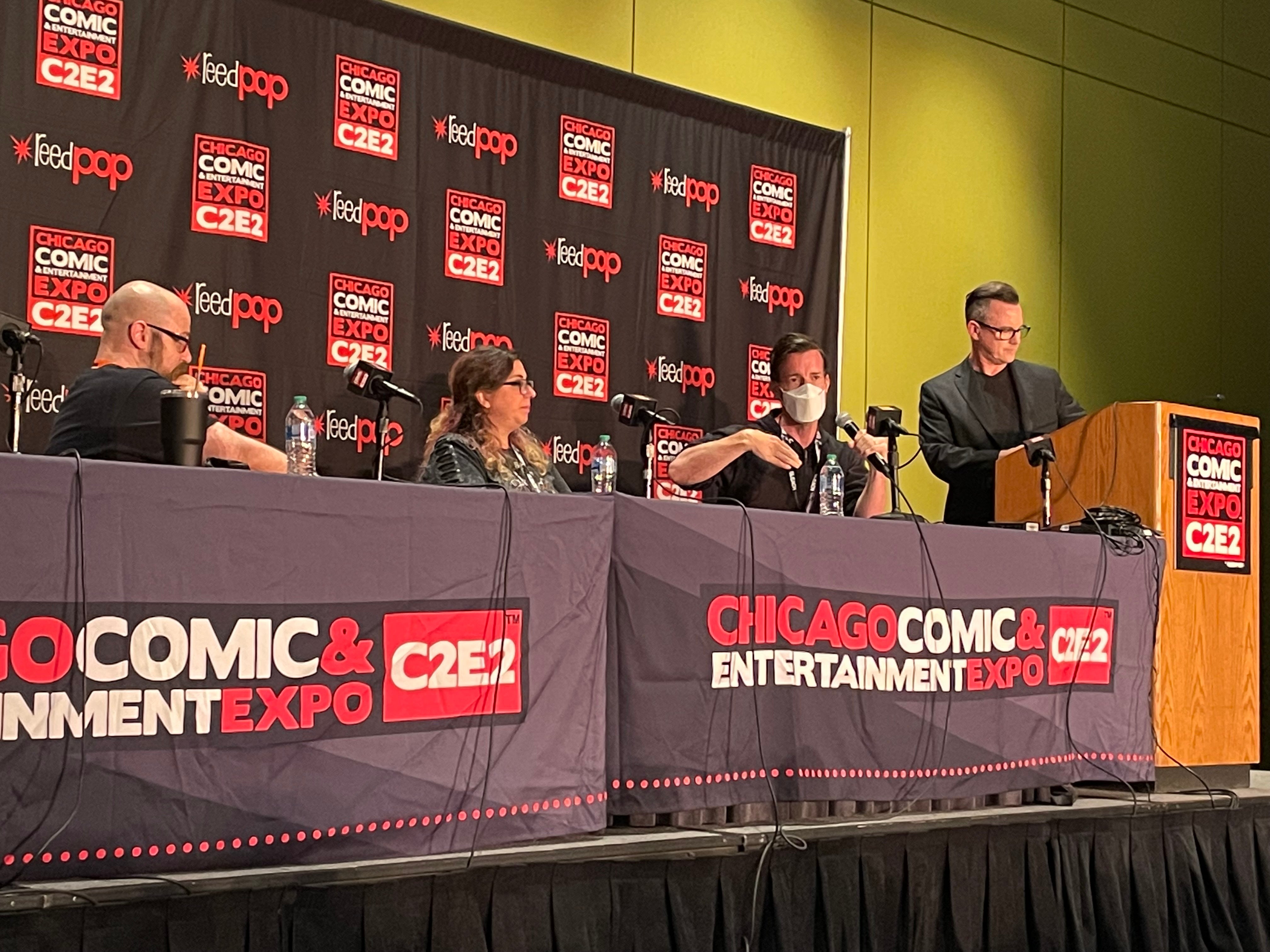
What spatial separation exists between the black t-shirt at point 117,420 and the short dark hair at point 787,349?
1.91 metres

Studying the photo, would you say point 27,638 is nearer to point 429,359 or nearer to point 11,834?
point 11,834

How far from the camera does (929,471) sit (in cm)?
616

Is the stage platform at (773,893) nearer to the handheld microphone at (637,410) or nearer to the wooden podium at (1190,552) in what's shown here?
the wooden podium at (1190,552)

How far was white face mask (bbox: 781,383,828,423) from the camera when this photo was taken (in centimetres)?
404

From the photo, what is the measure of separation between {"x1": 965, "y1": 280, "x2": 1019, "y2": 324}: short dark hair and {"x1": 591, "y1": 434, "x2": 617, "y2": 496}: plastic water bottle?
47.7 inches

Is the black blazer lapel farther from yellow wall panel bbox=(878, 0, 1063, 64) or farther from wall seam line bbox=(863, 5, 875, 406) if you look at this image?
yellow wall panel bbox=(878, 0, 1063, 64)

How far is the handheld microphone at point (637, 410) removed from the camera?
3977 millimetres

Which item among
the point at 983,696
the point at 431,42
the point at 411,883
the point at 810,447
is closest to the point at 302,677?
the point at 411,883

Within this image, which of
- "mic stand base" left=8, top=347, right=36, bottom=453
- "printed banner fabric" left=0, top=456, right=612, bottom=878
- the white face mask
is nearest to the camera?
"printed banner fabric" left=0, top=456, right=612, bottom=878

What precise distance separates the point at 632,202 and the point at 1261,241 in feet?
→ 12.9

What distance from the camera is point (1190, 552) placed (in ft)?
12.7

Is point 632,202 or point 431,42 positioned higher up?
point 431,42

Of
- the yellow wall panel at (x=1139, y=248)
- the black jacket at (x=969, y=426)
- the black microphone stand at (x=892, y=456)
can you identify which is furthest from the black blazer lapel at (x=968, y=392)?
the yellow wall panel at (x=1139, y=248)

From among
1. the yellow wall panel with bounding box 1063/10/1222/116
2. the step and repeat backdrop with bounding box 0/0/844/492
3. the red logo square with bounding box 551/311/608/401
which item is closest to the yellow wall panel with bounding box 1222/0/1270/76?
the yellow wall panel with bounding box 1063/10/1222/116
